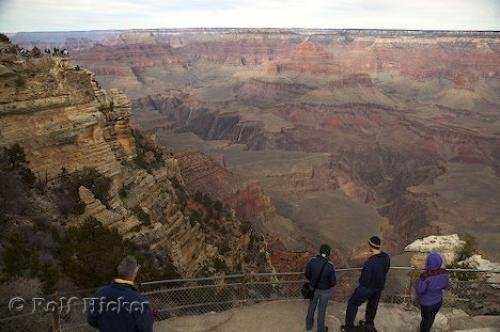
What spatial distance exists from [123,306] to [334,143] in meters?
103

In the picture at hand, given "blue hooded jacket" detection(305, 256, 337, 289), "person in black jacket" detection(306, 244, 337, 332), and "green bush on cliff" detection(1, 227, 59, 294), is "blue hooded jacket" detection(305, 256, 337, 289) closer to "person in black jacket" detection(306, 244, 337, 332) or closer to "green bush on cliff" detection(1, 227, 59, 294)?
"person in black jacket" detection(306, 244, 337, 332)

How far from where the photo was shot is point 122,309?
6.11 meters

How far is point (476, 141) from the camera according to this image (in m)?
105

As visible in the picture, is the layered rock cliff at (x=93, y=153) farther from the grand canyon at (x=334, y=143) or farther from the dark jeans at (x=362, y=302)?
the dark jeans at (x=362, y=302)

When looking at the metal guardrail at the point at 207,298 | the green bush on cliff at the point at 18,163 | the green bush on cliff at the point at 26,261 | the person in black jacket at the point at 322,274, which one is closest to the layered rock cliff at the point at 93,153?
the green bush on cliff at the point at 18,163

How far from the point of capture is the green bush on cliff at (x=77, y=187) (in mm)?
15688

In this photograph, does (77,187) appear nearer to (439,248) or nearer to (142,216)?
(142,216)

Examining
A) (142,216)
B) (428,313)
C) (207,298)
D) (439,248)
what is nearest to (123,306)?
(428,313)

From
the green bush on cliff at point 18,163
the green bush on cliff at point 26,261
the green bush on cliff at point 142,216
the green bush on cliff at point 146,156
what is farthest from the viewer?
the green bush on cliff at point 146,156

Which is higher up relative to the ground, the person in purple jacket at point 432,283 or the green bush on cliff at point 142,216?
the person in purple jacket at point 432,283

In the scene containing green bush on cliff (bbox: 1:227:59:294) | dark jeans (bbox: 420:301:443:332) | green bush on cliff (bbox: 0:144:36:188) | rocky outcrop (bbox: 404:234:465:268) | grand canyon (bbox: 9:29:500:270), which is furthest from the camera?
grand canyon (bbox: 9:29:500:270)

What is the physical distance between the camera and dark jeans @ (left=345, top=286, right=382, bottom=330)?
8.87m

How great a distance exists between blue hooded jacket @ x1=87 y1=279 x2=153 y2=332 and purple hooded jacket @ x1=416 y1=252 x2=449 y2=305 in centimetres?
500

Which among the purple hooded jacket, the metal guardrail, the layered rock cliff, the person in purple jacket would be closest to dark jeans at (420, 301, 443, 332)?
the person in purple jacket
